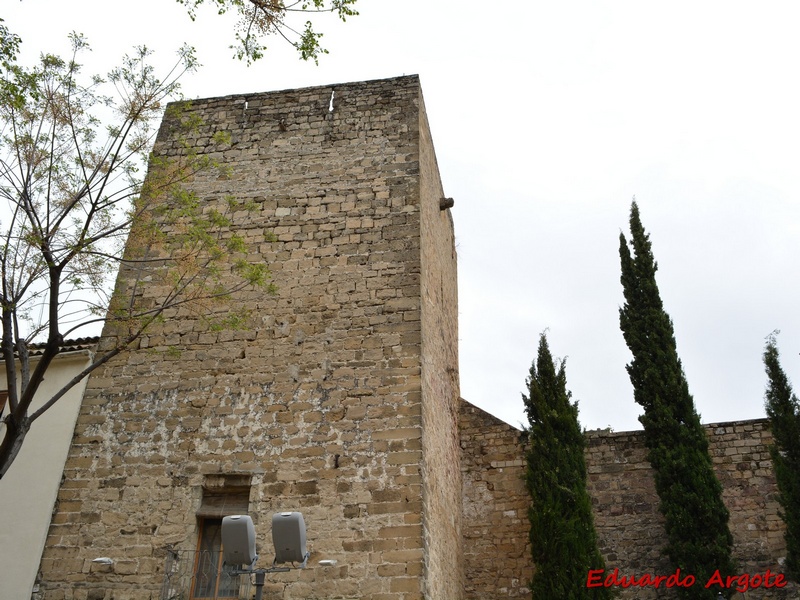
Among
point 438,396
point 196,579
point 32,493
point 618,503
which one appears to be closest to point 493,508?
point 618,503

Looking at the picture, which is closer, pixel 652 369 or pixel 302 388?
pixel 302 388

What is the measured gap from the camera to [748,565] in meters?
10.1

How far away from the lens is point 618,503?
10797mm

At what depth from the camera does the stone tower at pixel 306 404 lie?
304 inches

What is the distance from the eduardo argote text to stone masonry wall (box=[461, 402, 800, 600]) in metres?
0.08

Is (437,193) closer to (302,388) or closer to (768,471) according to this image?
(302,388)

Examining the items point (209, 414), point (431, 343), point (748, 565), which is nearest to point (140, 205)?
point (209, 414)

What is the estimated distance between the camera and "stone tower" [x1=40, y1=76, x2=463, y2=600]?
7.72 meters

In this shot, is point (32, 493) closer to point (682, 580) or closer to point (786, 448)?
point (682, 580)

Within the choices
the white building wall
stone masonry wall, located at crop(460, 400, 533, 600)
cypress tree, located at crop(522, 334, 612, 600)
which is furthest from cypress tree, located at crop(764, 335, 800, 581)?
the white building wall

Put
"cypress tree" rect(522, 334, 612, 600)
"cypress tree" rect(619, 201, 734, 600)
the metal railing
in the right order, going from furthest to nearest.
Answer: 1. "cypress tree" rect(619, 201, 734, 600)
2. "cypress tree" rect(522, 334, 612, 600)
3. the metal railing

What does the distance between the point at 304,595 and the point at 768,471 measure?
7042mm

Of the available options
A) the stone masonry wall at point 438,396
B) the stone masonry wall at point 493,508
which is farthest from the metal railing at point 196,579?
the stone masonry wall at point 493,508

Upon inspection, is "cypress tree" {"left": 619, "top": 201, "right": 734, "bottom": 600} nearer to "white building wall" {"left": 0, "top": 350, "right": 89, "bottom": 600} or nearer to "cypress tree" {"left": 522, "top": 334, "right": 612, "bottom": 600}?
"cypress tree" {"left": 522, "top": 334, "right": 612, "bottom": 600}
